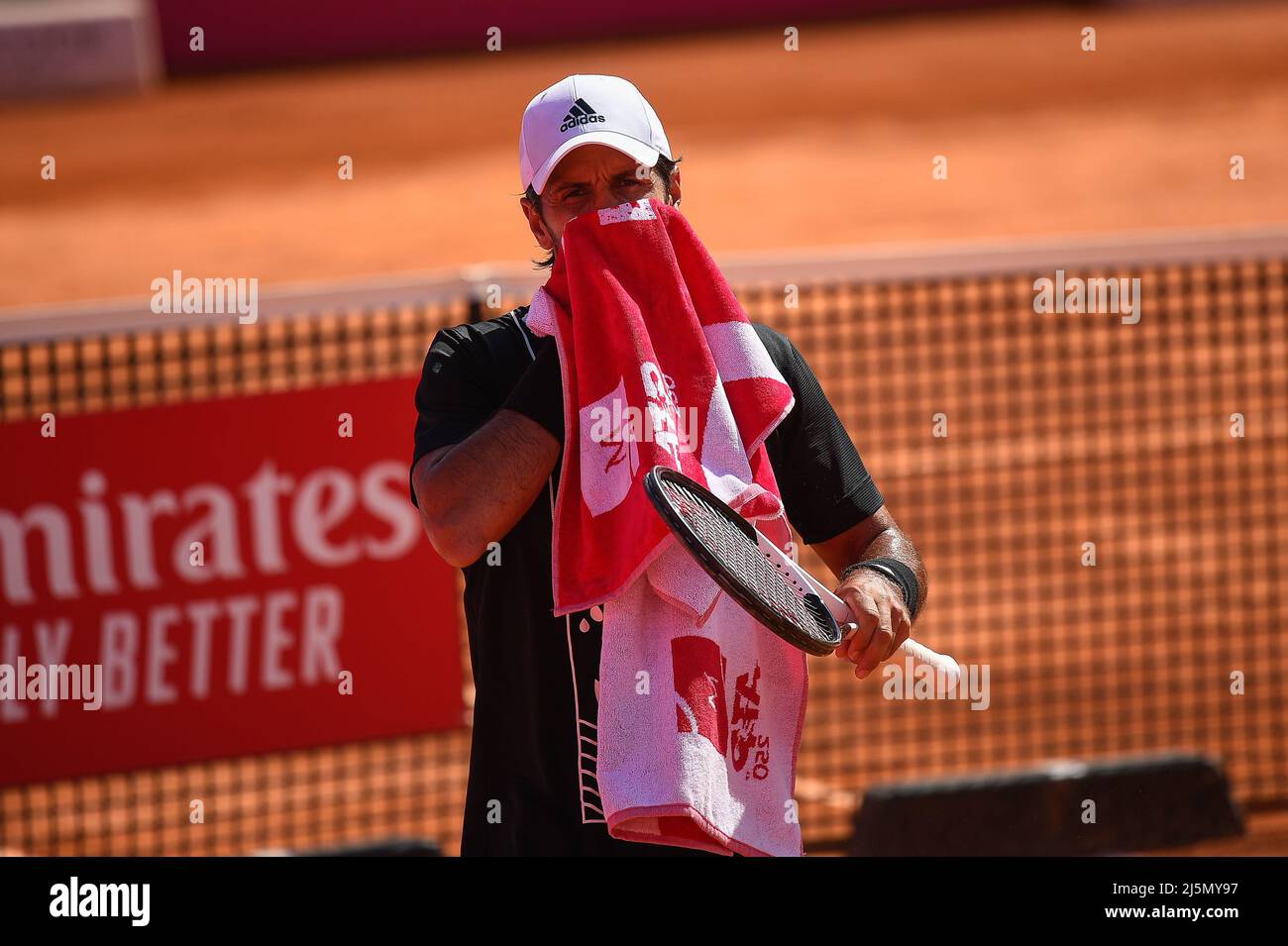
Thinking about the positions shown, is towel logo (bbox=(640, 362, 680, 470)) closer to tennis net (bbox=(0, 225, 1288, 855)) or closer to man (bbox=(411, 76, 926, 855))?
man (bbox=(411, 76, 926, 855))

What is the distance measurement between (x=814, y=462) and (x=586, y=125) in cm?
67

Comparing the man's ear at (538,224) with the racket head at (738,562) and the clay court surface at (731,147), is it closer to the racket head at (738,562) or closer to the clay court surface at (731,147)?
the racket head at (738,562)

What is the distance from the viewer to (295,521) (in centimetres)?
548

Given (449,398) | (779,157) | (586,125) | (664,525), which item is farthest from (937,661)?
(779,157)

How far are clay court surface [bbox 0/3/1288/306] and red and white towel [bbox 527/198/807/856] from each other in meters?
11.7

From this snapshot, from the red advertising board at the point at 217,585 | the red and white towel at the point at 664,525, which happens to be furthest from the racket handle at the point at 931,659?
the red advertising board at the point at 217,585

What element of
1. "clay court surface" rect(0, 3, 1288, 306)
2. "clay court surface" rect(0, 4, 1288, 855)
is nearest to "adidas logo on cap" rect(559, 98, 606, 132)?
"clay court surface" rect(0, 4, 1288, 855)

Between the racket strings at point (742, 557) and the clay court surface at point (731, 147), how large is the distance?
11.9 meters

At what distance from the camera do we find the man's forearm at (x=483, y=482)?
2.51 metres

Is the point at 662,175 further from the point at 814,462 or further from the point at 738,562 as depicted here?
the point at 738,562

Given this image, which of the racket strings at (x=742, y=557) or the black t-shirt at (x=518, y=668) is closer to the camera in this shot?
the racket strings at (x=742, y=557)

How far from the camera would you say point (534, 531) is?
267 centimetres
